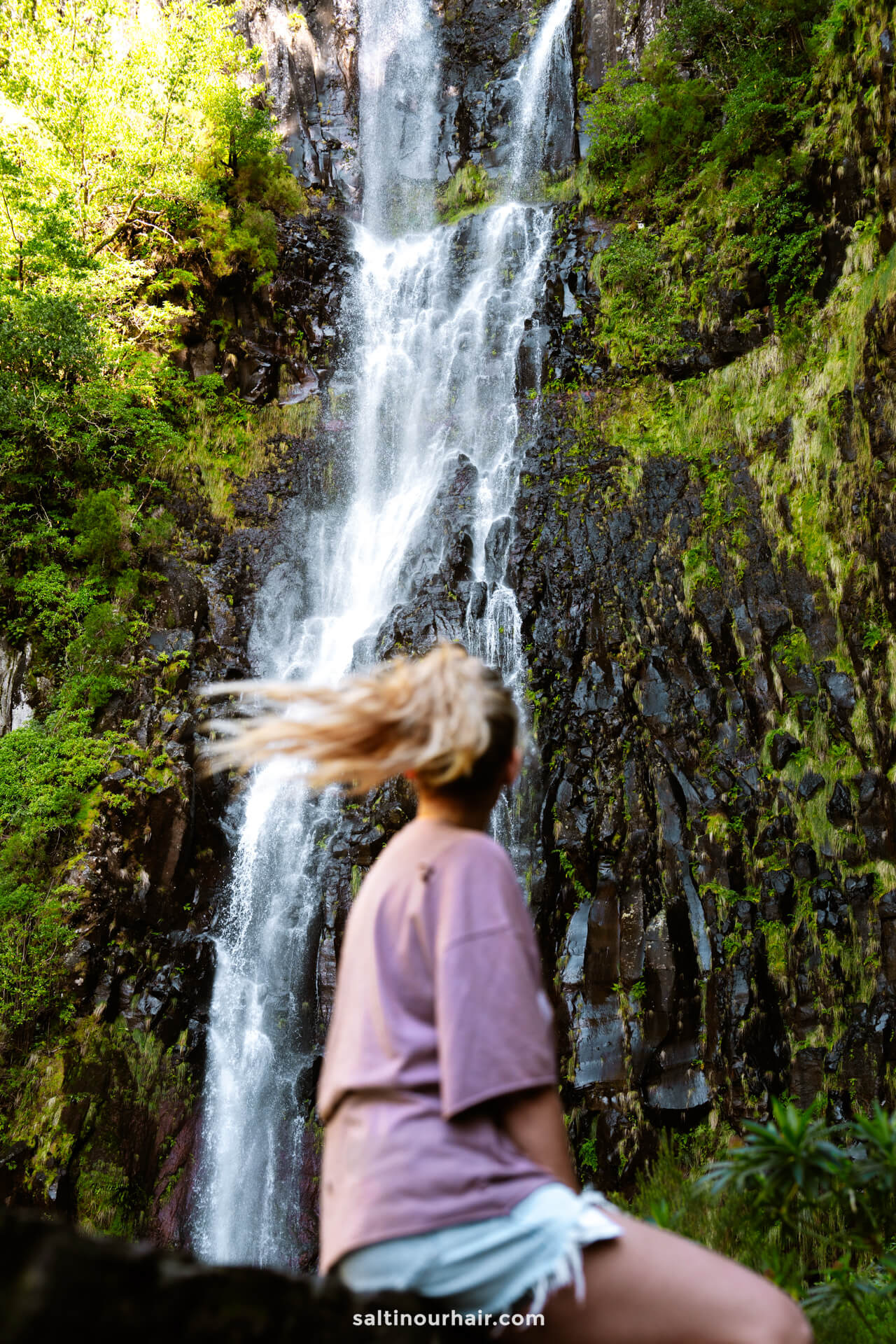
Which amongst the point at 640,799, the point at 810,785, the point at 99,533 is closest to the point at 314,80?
the point at 99,533

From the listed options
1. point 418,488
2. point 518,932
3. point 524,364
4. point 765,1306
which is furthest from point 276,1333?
point 524,364

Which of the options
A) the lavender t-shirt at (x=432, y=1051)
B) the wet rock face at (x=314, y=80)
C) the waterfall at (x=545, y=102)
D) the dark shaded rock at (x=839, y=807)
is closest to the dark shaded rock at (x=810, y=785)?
the dark shaded rock at (x=839, y=807)

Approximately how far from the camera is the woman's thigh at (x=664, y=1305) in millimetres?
1395

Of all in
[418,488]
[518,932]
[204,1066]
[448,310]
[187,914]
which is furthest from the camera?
[448,310]

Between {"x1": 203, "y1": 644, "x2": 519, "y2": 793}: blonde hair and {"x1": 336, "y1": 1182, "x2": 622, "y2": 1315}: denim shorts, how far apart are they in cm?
74

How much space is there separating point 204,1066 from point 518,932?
9276mm

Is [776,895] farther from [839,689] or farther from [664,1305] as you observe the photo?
[664,1305]

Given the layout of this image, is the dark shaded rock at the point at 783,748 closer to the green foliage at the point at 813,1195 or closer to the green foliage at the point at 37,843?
the green foliage at the point at 813,1195

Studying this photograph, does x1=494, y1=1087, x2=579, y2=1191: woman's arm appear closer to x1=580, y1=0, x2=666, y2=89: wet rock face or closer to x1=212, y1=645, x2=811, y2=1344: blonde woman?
x1=212, y1=645, x2=811, y2=1344: blonde woman

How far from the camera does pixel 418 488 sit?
44.5 feet

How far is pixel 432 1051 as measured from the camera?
4.89ft

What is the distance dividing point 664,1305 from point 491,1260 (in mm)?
304

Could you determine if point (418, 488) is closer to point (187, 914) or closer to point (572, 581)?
point (572, 581)

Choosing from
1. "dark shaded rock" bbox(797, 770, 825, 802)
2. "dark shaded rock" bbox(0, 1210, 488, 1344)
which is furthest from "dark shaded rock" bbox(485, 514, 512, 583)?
"dark shaded rock" bbox(0, 1210, 488, 1344)
